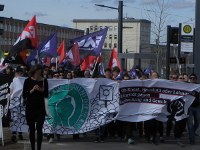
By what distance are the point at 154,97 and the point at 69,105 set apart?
207 cm

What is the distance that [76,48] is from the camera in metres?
17.2

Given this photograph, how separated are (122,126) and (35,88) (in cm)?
338

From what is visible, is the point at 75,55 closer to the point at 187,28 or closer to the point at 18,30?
the point at 187,28

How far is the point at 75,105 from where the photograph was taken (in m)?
12.3

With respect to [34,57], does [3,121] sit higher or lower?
lower

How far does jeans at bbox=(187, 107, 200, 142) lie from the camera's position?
12.5m

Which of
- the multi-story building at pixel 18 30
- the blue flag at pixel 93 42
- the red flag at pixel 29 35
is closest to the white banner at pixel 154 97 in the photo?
the red flag at pixel 29 35

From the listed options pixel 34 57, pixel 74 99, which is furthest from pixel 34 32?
pixel 74 99

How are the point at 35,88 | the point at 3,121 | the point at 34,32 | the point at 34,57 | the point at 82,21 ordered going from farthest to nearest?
the point at 82,21
the point at 34,57
the point at 34,32
the point at 3,121
the point at 35,88

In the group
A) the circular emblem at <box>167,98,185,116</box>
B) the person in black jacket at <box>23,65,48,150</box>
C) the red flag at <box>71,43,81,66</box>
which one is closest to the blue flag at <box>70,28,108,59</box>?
the red flag at <box>71,43,81,66</box>

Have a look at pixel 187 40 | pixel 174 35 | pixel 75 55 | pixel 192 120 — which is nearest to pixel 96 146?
pixel 192 120

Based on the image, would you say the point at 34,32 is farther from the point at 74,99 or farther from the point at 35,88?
the point at 35,88

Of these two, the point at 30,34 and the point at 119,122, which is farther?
the point at 30,34

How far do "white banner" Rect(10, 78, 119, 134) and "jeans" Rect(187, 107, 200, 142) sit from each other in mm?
1807
